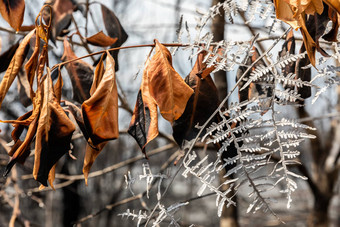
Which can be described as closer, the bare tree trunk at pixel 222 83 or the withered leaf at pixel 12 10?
the withered leaf at pixel 12 10

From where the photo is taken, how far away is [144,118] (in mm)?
389

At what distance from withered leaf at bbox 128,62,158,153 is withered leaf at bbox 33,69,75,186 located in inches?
2.5

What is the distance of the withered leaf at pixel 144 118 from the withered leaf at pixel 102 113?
32 millimetres

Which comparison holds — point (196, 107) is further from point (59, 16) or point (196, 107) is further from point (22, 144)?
point (59, 16)

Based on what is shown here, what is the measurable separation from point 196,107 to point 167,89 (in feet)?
0.23

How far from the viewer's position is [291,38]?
0.45 m

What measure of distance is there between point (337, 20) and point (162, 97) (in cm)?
17

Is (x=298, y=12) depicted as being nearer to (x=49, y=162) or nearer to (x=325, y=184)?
(x=49, y=162)

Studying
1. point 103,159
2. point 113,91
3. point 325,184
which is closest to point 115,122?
point 113,91

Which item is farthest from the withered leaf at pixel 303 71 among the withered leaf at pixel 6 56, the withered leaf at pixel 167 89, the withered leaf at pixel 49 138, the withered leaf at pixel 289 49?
the withered leaf at pixel 6 56

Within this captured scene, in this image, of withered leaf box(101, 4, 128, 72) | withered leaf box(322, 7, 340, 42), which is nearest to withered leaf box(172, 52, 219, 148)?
withered leaf box(322, 7, 340, 42)

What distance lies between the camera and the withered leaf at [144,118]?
1.22 ft

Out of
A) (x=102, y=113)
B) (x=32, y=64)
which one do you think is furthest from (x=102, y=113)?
(x=32, y=64)

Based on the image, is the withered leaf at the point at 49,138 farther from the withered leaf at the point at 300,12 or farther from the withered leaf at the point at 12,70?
the withered leaf at the point at 300,12
